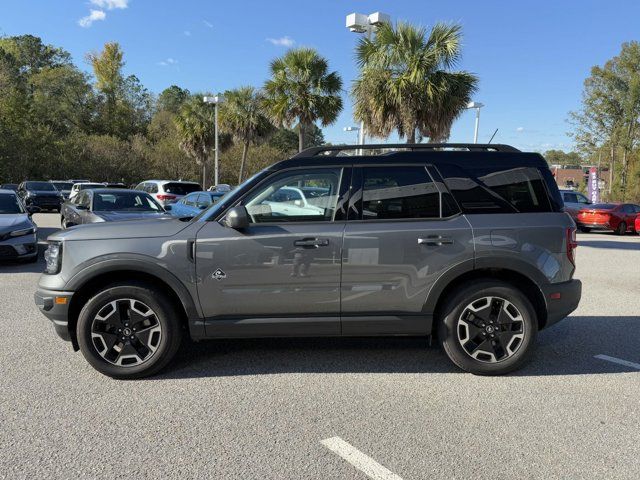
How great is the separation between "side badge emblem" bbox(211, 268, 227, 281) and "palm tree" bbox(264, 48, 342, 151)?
654 inches

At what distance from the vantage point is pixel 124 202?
10898mm

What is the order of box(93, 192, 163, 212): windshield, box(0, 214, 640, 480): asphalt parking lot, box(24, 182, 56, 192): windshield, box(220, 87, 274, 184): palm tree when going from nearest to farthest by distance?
box(0, 214, 640, 480): asphalt parking lot → box(93, 192, 163, 212): windshield → box(24, 182, 56, 192): windshield → box(220, 87, 274, 184): palm tree

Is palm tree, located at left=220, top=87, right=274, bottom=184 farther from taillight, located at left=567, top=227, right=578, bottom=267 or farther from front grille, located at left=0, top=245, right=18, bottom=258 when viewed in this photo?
taillight, located at left=567, top=227, right=578, bottom=267

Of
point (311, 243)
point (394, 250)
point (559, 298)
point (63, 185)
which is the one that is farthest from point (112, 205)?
point (63, 185)

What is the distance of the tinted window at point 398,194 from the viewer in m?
4.21

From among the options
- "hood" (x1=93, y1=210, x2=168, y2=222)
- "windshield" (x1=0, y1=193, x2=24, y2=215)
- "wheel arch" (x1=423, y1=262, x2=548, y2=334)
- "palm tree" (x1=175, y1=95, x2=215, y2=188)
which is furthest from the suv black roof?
"palm tree" (x1=175, y1=95, x2=215, y2=188)

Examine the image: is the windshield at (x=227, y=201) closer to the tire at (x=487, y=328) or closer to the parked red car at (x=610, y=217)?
the tire at (x=487, y=328)

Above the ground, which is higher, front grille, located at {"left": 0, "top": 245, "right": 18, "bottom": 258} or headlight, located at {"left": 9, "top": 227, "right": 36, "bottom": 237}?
headlight, located at {"left": 9, "top": 227, "right": 36, "bottom": 237}

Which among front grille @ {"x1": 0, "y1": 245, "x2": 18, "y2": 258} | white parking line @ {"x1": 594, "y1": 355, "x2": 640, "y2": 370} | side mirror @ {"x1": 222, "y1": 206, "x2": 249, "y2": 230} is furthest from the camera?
front grille @ {"x1": 0, "y1": 245, "x2": 18, "y2": 258}

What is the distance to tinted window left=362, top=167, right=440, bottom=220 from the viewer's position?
4211 millimetres

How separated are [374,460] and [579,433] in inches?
57.5

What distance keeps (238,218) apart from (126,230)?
1.01m

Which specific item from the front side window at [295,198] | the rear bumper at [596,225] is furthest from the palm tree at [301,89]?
the front side window at [295,198]

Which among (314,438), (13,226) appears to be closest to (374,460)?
(314,438)
